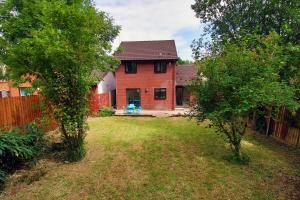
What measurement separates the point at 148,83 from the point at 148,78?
503 millimetres

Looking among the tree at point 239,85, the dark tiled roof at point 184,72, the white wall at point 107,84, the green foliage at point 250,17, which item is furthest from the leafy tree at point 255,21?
the white wall at point 107,84

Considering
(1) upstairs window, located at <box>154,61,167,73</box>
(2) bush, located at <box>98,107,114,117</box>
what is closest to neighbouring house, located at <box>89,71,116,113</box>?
(2) bush, located at <box>98,107,114,117</box>

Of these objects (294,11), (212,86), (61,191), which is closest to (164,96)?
(294,11)

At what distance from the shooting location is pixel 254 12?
38.8 feet

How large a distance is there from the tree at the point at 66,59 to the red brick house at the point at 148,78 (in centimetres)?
1329

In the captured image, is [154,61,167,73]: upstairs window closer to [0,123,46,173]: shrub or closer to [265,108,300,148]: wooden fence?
[265,108,300,148]: wooden fence

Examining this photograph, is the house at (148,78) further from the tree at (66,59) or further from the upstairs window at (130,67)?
the tree at (66,59)

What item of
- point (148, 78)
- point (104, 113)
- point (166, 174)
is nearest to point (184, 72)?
point (148, 78)

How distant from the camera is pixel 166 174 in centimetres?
614

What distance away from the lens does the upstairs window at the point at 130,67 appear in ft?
68.1

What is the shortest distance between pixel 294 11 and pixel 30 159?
13.2m

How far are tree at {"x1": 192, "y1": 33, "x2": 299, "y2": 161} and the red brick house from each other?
1359 cm

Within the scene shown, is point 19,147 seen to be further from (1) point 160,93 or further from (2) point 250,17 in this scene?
(1) point 160,93

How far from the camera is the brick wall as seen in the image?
20.7 metres
